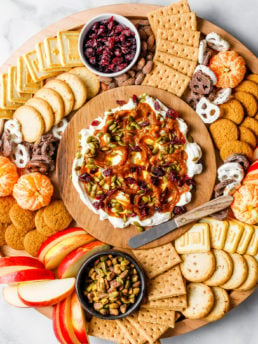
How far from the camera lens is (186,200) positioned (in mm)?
3027

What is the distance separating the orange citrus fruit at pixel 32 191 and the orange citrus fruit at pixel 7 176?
0.06 metres

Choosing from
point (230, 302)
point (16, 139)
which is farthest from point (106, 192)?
point (230, 302)

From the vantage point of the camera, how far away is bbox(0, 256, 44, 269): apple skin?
3064mm

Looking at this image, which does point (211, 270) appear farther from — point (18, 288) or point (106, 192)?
point (18, 288)

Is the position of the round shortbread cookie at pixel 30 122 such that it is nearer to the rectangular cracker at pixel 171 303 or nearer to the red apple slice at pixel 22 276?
the red apple slice at pixel 22 276

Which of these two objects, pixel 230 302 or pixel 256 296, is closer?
pixel 230 302

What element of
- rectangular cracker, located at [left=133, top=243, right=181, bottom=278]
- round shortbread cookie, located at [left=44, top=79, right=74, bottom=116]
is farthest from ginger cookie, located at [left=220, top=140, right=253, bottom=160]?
round shortbread cookie, located at [left=44, top=79, right=74, bottom=116]

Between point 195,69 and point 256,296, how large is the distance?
1.81 metres

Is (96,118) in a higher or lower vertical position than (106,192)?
higher

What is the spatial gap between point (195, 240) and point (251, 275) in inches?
18.0

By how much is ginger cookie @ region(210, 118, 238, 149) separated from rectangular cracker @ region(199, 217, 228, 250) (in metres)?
0.55

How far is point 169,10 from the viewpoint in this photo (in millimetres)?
3154

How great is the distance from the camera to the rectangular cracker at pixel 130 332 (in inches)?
118

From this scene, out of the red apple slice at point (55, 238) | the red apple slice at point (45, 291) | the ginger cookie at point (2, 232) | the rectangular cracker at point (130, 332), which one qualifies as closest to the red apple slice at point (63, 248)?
the red apple slice at point (55, 238)
